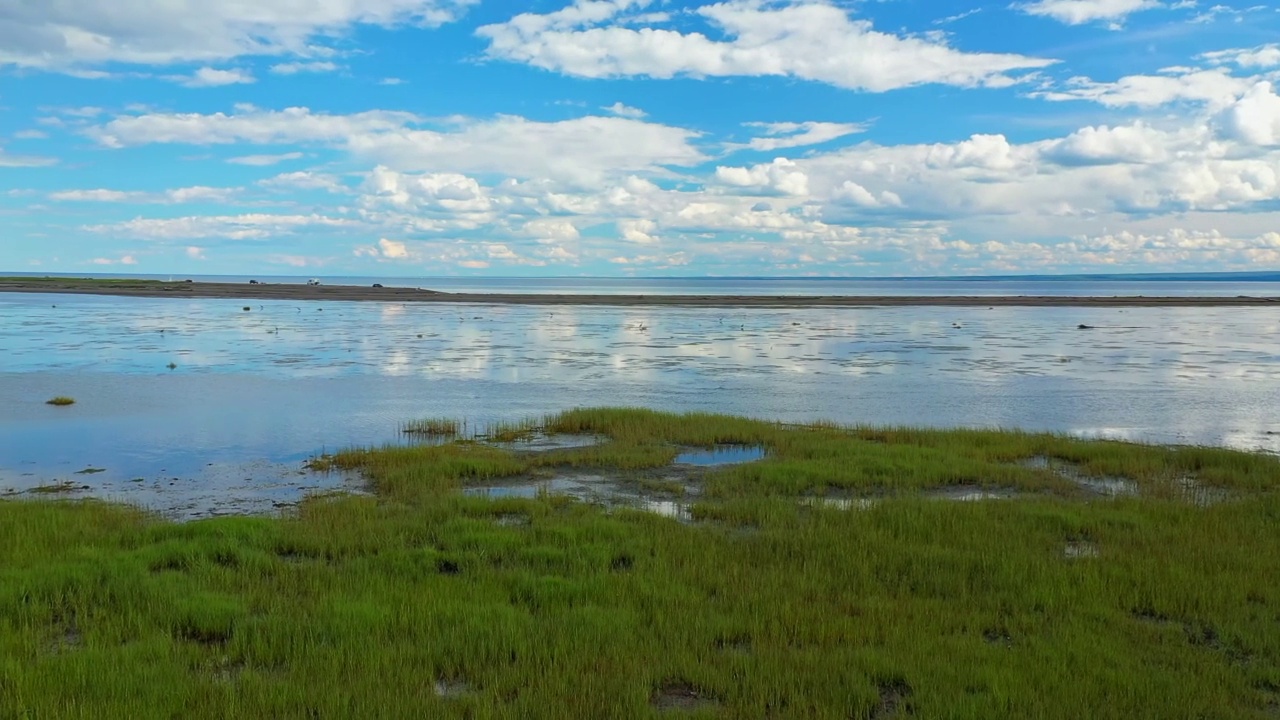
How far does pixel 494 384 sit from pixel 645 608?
25.9 m

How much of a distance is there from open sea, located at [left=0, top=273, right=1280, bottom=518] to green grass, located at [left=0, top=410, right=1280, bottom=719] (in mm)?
4302

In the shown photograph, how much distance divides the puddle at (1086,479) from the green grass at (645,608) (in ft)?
2.27

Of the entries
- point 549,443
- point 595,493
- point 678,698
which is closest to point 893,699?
point 678,698

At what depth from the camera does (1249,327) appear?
240ft

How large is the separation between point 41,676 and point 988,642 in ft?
28.1

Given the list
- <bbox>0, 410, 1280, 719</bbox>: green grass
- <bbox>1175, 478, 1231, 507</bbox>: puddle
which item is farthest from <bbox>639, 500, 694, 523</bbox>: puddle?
<bbox>1175, 478, 1231, 507</bbox>: puddle

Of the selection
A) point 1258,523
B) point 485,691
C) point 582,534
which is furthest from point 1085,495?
point 485,691

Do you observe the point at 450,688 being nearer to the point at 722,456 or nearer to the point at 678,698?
the point at 678,698

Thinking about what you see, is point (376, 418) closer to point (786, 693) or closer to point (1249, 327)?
point (786, 693)

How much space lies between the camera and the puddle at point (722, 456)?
64.6 feet

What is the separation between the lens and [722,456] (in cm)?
2052

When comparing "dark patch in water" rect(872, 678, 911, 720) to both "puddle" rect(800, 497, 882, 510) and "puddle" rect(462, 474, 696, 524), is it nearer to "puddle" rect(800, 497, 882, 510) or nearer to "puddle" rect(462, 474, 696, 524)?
"puddle" rect(462, 474, 696, 524)

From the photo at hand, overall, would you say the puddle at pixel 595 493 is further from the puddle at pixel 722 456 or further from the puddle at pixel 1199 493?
the puddle at pixel 1199 493

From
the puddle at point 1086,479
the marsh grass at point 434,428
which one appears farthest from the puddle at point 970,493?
the marsh grass at point 434,428
